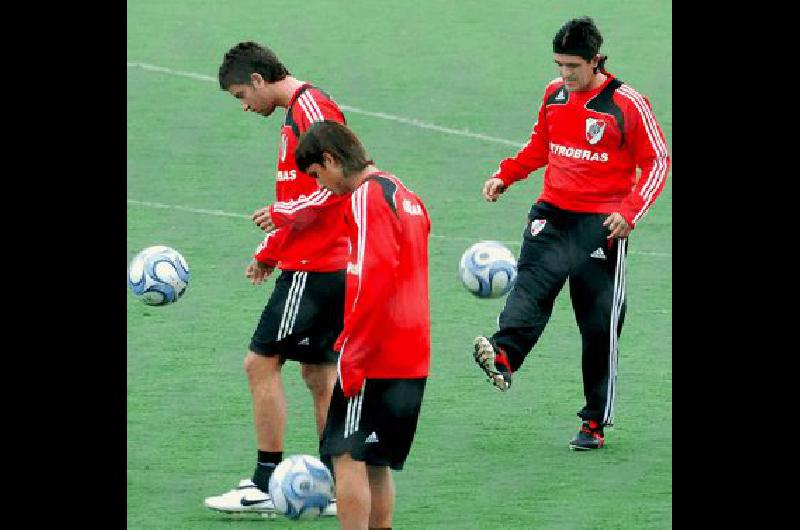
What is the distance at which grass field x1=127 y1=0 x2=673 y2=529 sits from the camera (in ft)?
32.0

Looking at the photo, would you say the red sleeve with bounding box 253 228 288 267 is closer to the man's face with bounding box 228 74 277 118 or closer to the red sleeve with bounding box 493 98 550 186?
the man's face with bounding box 228 74 277 118

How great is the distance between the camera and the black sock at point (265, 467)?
30.6 ft

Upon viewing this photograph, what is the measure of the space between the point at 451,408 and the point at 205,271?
11.9 feet

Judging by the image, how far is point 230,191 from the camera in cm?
1631

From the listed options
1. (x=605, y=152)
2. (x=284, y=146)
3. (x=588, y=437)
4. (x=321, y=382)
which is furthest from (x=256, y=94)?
(x=588, y=437)

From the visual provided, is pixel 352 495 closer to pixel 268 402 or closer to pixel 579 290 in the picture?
pixel 268 402

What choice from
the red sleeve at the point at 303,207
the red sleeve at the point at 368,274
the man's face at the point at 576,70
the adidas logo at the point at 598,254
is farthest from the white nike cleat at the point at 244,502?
the man's face at the point at 576,70

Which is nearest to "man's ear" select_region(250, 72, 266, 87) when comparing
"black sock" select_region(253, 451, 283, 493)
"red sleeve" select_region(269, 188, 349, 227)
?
"red sleeve" select_region(269, 188, 349, 227)

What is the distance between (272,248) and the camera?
945 centimetres

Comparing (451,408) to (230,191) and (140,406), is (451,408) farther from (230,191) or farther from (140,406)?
(230,191)

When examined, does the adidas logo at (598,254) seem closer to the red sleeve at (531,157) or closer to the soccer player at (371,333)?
the red sleeve at (531,157)

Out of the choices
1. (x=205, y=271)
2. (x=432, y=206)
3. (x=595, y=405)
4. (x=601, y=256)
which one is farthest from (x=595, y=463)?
(x=432, y=206)

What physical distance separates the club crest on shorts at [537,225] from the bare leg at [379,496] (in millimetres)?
2751

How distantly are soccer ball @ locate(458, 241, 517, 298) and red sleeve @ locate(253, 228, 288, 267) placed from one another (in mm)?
1788
